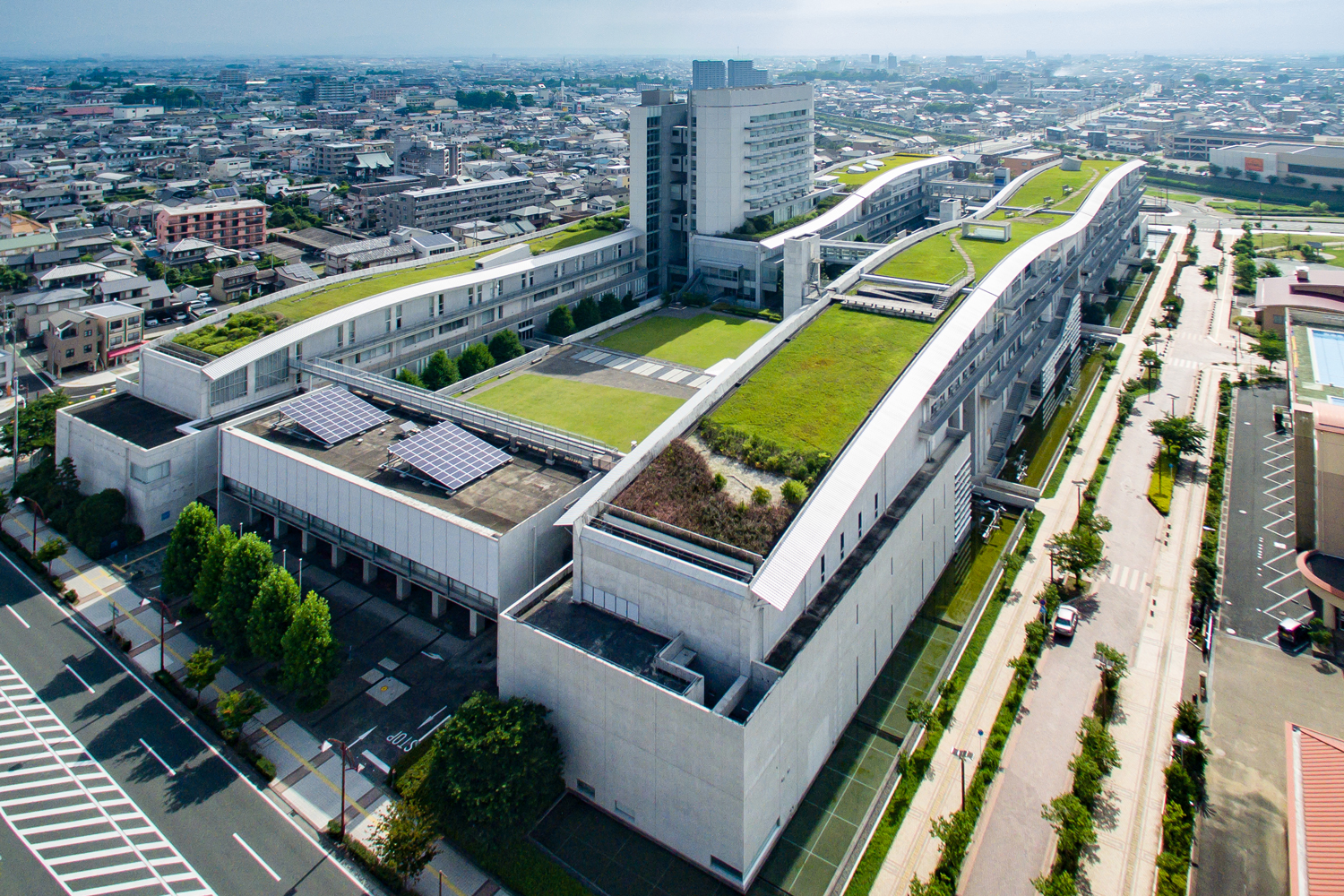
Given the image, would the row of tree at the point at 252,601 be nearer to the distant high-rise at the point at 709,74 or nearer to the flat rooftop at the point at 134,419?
the flat rooftop at the point at 134,419

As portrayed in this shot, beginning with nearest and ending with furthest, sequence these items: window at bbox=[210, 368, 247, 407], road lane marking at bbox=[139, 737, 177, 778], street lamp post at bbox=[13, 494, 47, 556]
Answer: road lane marking at bbox=[139, 737, 177, 778]
street lamp post at bbox=[13, 494, 47, 556]
window at bbox=[210, 368, 247, 407]

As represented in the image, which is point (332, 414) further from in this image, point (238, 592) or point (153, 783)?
point (153, 783)

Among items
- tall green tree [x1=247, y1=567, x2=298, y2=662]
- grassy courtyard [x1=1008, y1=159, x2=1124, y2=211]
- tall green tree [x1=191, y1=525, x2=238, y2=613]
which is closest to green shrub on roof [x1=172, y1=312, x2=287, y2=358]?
tall green tree [x1=191, y1=525, x2=238, y2=613]

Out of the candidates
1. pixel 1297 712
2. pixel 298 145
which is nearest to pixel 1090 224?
pixel 1297 712

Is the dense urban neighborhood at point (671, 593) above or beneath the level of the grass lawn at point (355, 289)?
beneath

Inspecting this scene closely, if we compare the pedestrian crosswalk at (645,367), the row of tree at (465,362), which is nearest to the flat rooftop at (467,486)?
the row of tree at (465,362)

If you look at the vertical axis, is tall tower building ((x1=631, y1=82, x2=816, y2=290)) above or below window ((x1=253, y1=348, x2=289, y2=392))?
above

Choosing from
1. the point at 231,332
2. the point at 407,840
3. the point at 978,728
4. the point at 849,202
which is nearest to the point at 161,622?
the point at 407,840

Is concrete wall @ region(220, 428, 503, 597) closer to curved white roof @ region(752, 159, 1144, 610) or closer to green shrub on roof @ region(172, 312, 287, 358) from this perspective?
green shrub on roof @ region(172, 312, 287, 358)
